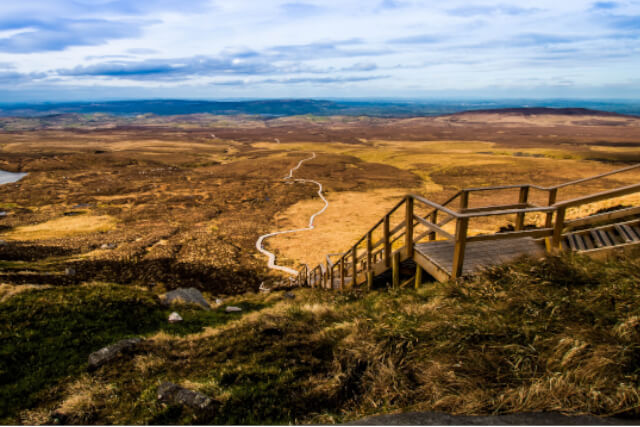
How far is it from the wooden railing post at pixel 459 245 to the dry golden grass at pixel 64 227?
34152mm

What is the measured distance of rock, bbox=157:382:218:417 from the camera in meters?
4.05

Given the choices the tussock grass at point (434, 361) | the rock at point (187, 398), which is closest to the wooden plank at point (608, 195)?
the tussock grass at point (434, 361)

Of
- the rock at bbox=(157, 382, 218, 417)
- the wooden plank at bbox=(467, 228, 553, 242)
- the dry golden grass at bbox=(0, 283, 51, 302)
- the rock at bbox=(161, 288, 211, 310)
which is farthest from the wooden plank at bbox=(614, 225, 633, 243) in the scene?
the dry golden grass at bbox=(0, 283, 51, 302)

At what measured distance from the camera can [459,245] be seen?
6.06 meters

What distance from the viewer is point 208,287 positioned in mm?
19625

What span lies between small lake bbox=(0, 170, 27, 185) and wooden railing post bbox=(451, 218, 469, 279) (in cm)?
8096

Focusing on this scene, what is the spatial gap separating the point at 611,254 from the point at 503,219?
29.3 metres

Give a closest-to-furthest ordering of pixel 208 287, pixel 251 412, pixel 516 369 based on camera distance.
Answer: pixel 516 369
pixel 251 412
pixel 208 287

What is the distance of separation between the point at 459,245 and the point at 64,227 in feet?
126

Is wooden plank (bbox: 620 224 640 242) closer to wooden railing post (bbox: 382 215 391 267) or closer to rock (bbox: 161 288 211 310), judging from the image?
wooden railing post (bbox: 382 215 391 267)

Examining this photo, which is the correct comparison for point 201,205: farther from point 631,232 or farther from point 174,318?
point 631,232

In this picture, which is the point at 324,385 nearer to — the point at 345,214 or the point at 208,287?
the point at 208,287

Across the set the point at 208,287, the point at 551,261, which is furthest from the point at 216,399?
the point at 208,287

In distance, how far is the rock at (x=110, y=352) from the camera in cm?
578
